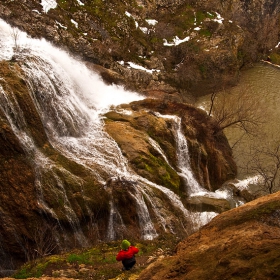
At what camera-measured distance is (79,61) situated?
2639 cm

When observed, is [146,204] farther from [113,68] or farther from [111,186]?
[113,68]

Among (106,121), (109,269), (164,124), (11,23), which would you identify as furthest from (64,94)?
(109,269)

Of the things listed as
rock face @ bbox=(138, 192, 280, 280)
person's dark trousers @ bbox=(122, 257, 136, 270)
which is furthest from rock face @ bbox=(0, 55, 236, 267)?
rock face @ bbox=(138, 192, 280, 280)

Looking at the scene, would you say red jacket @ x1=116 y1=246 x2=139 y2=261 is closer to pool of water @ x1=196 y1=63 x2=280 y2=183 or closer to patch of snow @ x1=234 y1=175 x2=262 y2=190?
pool of water @ x1=196 y1=63 x2=280 y2=183

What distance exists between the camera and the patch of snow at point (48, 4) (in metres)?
28.6

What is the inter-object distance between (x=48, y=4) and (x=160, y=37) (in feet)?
46.3

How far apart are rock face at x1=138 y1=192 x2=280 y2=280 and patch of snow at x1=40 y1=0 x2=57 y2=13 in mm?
28019

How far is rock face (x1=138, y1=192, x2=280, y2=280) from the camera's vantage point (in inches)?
156

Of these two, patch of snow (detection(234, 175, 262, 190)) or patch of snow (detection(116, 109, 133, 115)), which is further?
patch of snow (detection(234, 175, 262, 190))

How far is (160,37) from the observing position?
37500mm

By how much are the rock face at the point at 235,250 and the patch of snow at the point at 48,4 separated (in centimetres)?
2802

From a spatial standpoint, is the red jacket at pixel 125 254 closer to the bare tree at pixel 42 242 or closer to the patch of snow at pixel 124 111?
the bare tree at pixel 42 242

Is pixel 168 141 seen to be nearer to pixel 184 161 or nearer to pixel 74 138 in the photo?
pixel 184 161

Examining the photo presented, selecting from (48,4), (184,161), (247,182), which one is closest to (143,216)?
(184,161)
